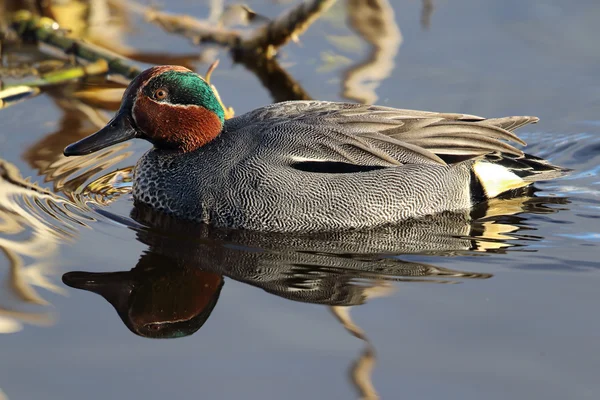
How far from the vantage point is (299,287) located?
488 centimetres

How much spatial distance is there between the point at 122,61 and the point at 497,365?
15.6 ft

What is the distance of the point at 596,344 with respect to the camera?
14.1ft

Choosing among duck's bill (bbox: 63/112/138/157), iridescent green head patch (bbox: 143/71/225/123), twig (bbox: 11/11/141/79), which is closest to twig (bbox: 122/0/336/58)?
twig (bbox: 11/11/141/79)

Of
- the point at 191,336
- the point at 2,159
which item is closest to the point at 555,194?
the point at 191,336

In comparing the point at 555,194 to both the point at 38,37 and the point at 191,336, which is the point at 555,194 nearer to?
the point at 191,336

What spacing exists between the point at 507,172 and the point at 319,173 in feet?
4.27

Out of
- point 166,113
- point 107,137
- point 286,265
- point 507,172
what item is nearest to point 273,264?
point 286,265

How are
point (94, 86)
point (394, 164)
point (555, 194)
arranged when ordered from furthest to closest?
point (94, 86)
point (555, 194)
point (394, 164)

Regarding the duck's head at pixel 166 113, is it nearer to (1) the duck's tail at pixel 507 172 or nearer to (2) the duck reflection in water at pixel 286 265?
(2) the duck reflection in water at pixel 286 265

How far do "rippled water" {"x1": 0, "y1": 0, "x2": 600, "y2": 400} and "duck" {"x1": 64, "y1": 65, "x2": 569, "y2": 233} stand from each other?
127 millimetres

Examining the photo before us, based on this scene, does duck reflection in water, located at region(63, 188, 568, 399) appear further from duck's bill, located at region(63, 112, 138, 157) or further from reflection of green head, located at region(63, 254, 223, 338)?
duck's bill, located at region(63, 112, 138, 157)

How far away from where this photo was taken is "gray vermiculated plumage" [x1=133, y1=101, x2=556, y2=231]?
220 inches

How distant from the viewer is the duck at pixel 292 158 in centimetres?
558

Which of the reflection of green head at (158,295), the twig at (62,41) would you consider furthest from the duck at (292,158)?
the twig at (62,41)
